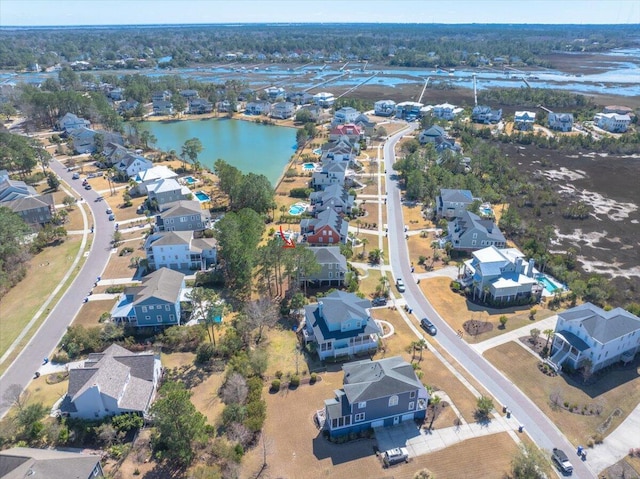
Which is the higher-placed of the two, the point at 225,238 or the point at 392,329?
the point at 225,238

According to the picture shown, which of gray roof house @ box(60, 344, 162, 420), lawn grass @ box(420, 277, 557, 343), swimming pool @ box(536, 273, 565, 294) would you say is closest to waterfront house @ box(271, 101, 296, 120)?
lawn grass @ box(420, 277, 557, 343)

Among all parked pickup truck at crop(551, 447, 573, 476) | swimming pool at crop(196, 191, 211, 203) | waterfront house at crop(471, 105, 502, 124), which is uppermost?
waterfront house at crop(471, 105, 502, 124)

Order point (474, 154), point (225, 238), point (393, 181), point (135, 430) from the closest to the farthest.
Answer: point (135, 430) → point (225, 238) → point (393, 181) → point (474, 154)

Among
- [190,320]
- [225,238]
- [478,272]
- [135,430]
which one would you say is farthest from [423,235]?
[135,430]

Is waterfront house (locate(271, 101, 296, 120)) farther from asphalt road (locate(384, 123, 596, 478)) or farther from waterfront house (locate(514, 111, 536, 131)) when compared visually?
asphalt road (locate(384, 123, 596, 478))

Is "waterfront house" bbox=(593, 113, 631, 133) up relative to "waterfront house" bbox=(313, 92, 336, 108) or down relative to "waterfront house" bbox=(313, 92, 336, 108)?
down

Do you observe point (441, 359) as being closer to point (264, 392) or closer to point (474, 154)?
point (264, 392)

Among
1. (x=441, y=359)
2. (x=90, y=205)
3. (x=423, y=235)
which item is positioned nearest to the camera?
(x=441, y=359)

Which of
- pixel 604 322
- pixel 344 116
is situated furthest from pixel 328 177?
pixel 604 322
